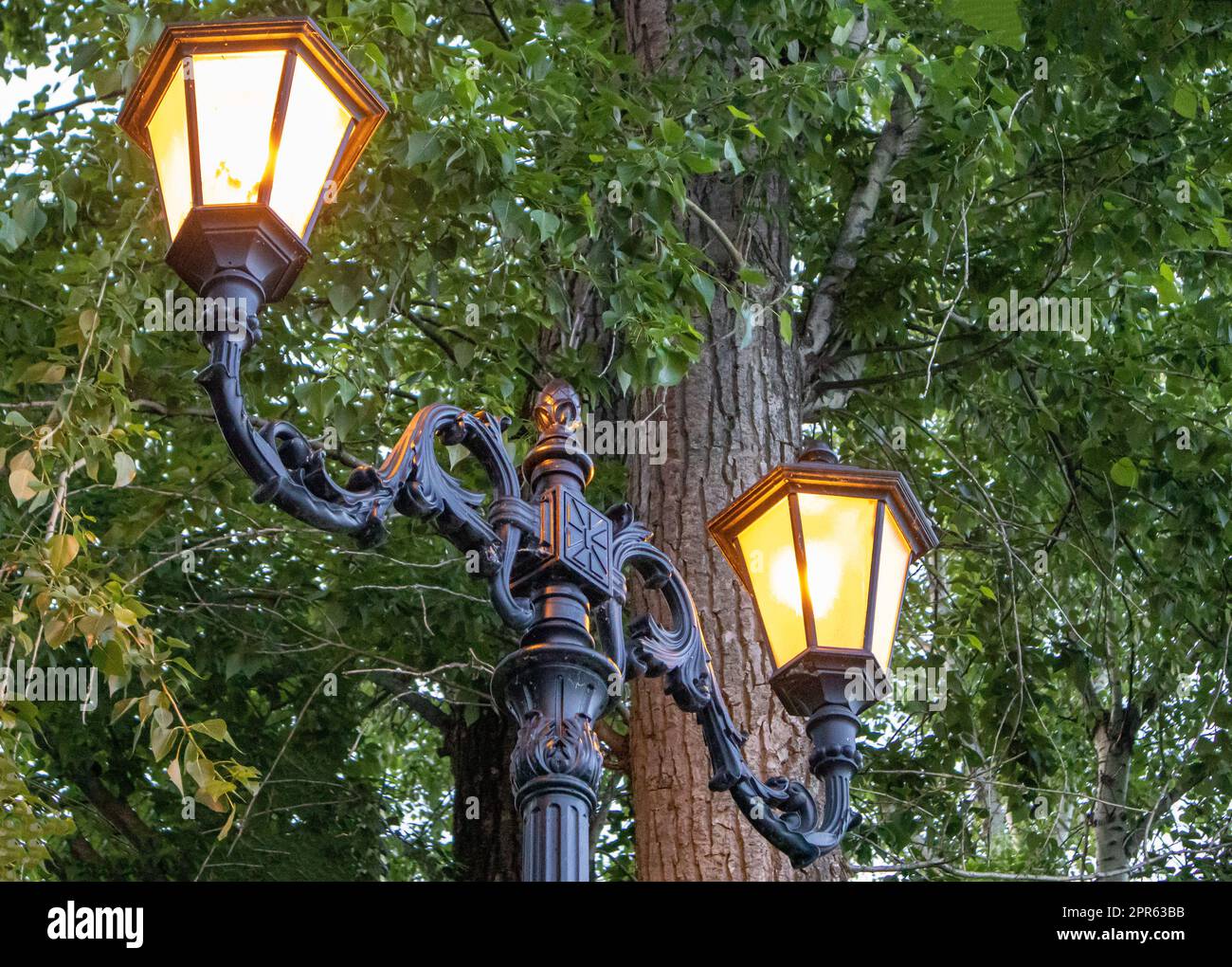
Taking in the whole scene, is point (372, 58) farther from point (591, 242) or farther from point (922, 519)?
point (922, 519)

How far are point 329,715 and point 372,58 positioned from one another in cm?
406

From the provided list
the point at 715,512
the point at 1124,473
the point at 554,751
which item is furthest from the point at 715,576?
the point at 554,751

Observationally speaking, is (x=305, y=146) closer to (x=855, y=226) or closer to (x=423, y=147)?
(x=423, y=147)

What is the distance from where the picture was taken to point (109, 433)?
4785 mm

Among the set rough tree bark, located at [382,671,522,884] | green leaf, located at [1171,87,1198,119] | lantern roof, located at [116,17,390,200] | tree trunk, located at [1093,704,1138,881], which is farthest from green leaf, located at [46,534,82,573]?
tree trunk, located at [1093,704,1138,881]

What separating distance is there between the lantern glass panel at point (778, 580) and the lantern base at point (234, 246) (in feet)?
4.50

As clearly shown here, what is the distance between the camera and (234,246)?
122 inches

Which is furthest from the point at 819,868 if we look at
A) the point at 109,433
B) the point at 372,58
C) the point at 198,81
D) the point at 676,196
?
the point at 198,81

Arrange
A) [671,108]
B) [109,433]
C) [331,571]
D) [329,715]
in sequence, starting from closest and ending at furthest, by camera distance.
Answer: [109,433] → [671,108] → [331,571] → [329,715]

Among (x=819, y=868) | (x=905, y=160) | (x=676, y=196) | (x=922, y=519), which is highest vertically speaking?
(x=905, y=160)

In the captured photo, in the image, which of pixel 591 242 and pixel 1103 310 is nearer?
pixel 591 242

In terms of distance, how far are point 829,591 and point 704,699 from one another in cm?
38

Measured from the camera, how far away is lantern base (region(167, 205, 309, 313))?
3.10 metres

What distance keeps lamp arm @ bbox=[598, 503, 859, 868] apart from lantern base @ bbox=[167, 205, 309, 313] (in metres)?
0.94
